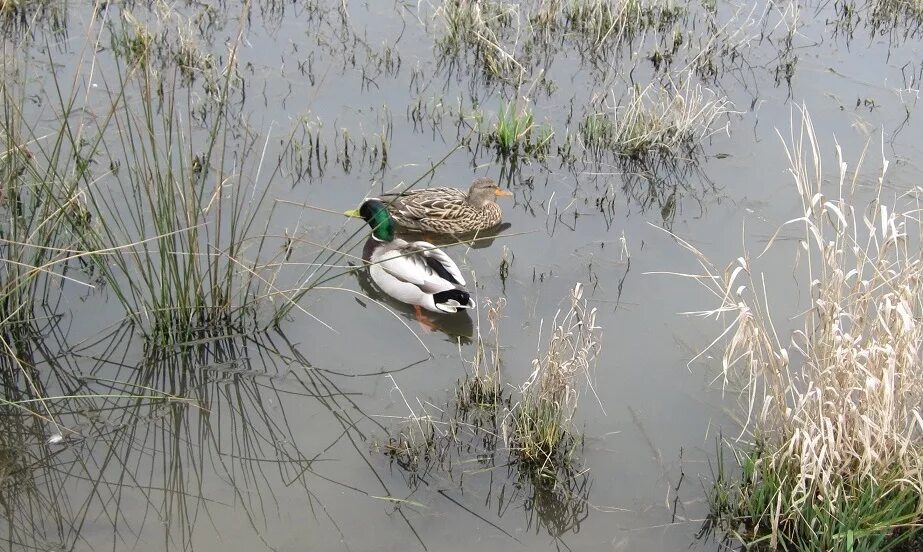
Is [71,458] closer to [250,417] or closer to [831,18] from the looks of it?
[250,417]

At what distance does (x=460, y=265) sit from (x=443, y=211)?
1.82 feet

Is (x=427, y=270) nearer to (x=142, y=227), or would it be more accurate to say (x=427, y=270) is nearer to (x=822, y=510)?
(x=142, y=227)

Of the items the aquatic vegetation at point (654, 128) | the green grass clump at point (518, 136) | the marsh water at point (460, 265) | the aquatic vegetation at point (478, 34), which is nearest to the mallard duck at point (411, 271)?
the marsh water at point (460, 265)

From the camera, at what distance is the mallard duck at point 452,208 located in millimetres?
7211

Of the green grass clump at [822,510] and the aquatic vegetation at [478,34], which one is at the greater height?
the aquatic vegetation at [478,34]

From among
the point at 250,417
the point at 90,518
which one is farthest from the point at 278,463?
the point at 90,518

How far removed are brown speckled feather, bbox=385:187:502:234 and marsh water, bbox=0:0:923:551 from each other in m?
0.16

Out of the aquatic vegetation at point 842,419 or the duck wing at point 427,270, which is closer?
the aquatic vegetation at point 842,419

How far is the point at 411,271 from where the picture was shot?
6.29 metres

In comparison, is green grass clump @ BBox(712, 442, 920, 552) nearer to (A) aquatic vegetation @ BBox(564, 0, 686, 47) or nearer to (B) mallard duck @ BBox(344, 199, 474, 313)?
(B) mallard duck @ BBox(344, 199, 474, 313)

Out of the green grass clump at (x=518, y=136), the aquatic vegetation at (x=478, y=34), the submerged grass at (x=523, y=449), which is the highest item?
the aquatic vegetation at (x=478, y=34)

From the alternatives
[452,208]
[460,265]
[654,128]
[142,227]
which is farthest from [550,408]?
[654,128]

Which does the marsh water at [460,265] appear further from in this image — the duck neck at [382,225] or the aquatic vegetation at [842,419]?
the aquatic vegetation at [842,419]

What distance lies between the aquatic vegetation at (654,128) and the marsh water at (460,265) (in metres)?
0.08
